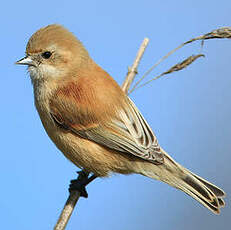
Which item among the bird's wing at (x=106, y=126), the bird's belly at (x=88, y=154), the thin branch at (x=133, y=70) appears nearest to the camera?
the bird's wing at (x=106, y=126)

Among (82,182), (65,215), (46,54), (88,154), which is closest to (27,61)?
(46,54)

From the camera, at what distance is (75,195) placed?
2.89 metres

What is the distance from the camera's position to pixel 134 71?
11.5ft

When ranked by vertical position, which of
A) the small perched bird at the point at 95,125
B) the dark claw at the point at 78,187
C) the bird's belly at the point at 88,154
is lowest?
the dark claw at the point at 78,187

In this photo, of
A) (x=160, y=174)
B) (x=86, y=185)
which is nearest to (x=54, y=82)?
(x=86, y=185)

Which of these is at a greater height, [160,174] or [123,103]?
[123,103]

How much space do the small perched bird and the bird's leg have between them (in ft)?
0.38

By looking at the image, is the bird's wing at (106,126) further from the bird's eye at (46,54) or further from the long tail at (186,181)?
the bird's eye at (46,54)

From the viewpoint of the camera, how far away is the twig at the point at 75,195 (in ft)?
8.05

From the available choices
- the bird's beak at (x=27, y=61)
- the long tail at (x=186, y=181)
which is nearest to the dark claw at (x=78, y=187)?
the long tail at (x=186, y=181)

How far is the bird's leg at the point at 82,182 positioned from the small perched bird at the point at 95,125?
0.12 m

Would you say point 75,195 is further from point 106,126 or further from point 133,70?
point 133,70

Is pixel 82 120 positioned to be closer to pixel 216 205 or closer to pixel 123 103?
pixel 123 103

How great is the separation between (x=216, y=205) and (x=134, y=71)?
140cm
